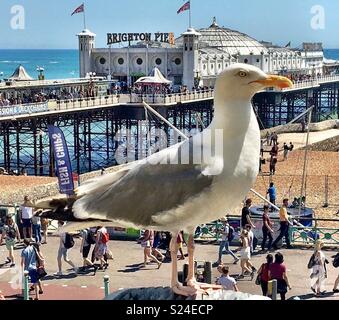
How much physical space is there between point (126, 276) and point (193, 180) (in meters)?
8.32

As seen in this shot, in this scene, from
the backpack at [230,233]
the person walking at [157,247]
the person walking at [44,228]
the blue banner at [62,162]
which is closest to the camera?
the person walking at [157,247]

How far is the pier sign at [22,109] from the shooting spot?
33281 mm

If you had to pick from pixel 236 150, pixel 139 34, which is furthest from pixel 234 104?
pixel 139 34

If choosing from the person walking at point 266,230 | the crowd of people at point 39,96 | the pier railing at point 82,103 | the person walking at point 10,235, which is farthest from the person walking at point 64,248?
the pier railing at point 82,103

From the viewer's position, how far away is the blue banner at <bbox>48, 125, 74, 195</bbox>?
18366 mm

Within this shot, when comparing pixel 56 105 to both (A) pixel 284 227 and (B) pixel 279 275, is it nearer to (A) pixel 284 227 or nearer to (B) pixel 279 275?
(A) pixel 284 227

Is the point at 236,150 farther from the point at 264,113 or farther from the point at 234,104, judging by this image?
the point at 264,113

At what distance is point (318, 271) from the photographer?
12.8 metres

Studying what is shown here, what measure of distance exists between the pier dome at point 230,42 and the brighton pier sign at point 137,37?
22.7 ft

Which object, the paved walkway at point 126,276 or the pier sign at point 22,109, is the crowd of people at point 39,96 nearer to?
the pier sign at point 22,109

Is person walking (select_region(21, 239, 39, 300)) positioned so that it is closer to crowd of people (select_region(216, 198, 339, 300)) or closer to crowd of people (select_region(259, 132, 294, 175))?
crowd of people (select_region(216, 198, 339, 300))

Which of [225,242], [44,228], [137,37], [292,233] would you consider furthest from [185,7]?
[225,242]

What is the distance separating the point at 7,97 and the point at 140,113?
7579 millimetres

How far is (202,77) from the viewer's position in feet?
177
